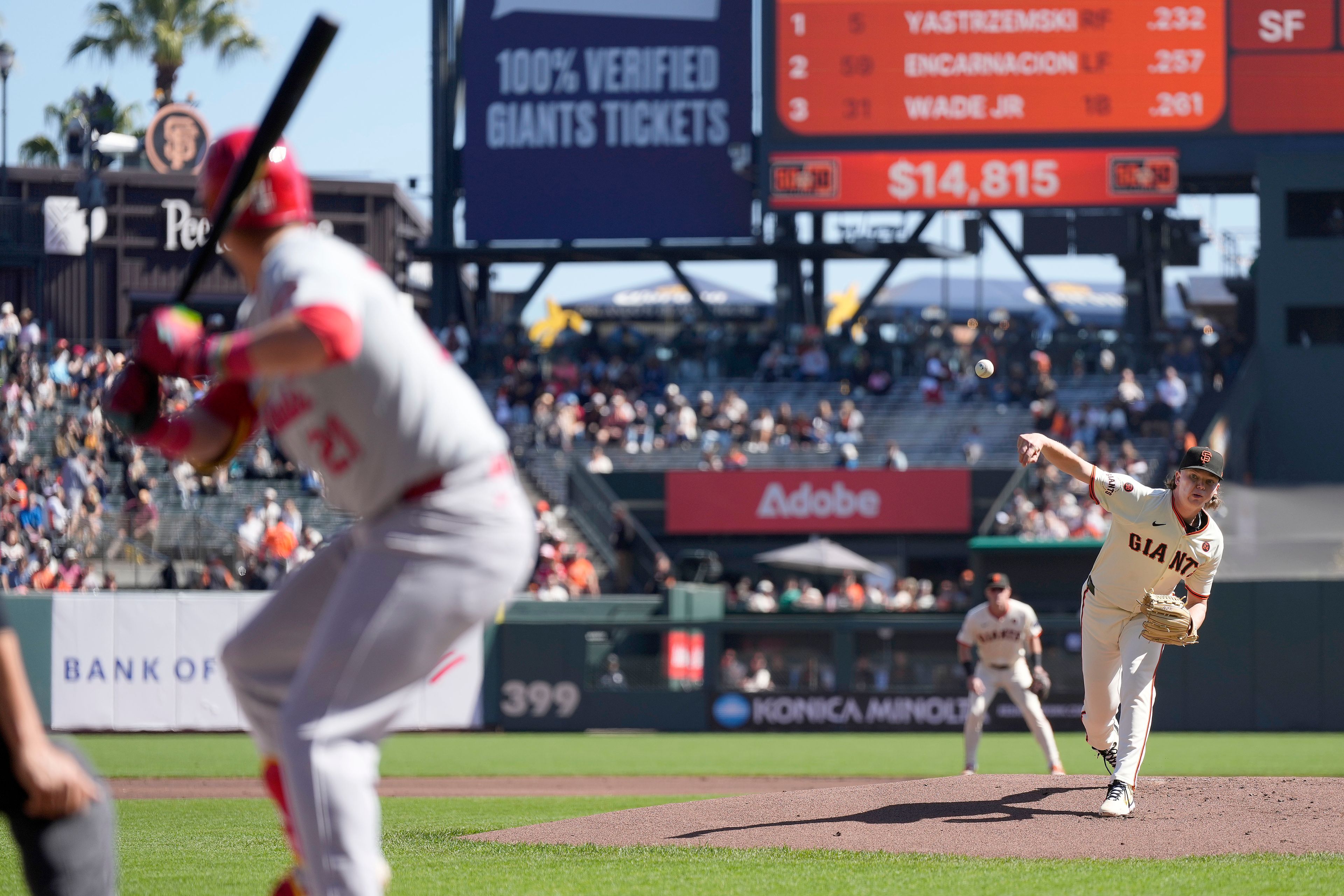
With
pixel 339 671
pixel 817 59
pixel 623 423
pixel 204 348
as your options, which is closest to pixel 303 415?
pixel 204 348

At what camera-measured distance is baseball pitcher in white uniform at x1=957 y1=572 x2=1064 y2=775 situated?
1364 cm

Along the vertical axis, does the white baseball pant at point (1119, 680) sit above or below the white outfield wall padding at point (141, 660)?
above

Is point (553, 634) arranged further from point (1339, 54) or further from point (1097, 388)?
point (1339, 54)

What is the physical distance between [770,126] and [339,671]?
27187 millimetres

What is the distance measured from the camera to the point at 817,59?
30.0 meters

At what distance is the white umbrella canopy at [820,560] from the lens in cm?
2488

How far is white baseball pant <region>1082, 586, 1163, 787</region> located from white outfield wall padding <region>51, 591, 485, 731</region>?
1257 centimetres

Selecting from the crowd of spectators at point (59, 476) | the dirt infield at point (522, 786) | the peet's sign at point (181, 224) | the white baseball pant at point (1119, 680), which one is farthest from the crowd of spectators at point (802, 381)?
the white baseball pant at point (1119, 680)

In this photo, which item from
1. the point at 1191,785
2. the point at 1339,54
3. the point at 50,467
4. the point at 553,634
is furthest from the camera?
the point at 1339,54

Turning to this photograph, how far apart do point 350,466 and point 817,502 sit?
24049 millimetres

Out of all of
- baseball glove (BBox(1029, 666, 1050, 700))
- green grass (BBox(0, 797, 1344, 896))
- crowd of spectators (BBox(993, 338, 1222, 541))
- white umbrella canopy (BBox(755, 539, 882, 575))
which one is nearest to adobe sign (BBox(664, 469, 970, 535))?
crowd of spectators (BBox(993, 338, 1222, 541))

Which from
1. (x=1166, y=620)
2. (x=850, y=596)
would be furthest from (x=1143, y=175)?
(x=1166, y=620)

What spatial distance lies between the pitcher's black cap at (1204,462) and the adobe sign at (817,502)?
19156 mm

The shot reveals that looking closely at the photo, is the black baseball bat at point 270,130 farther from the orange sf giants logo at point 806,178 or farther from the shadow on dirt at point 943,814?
the orange sf giants logo at point 806,178
